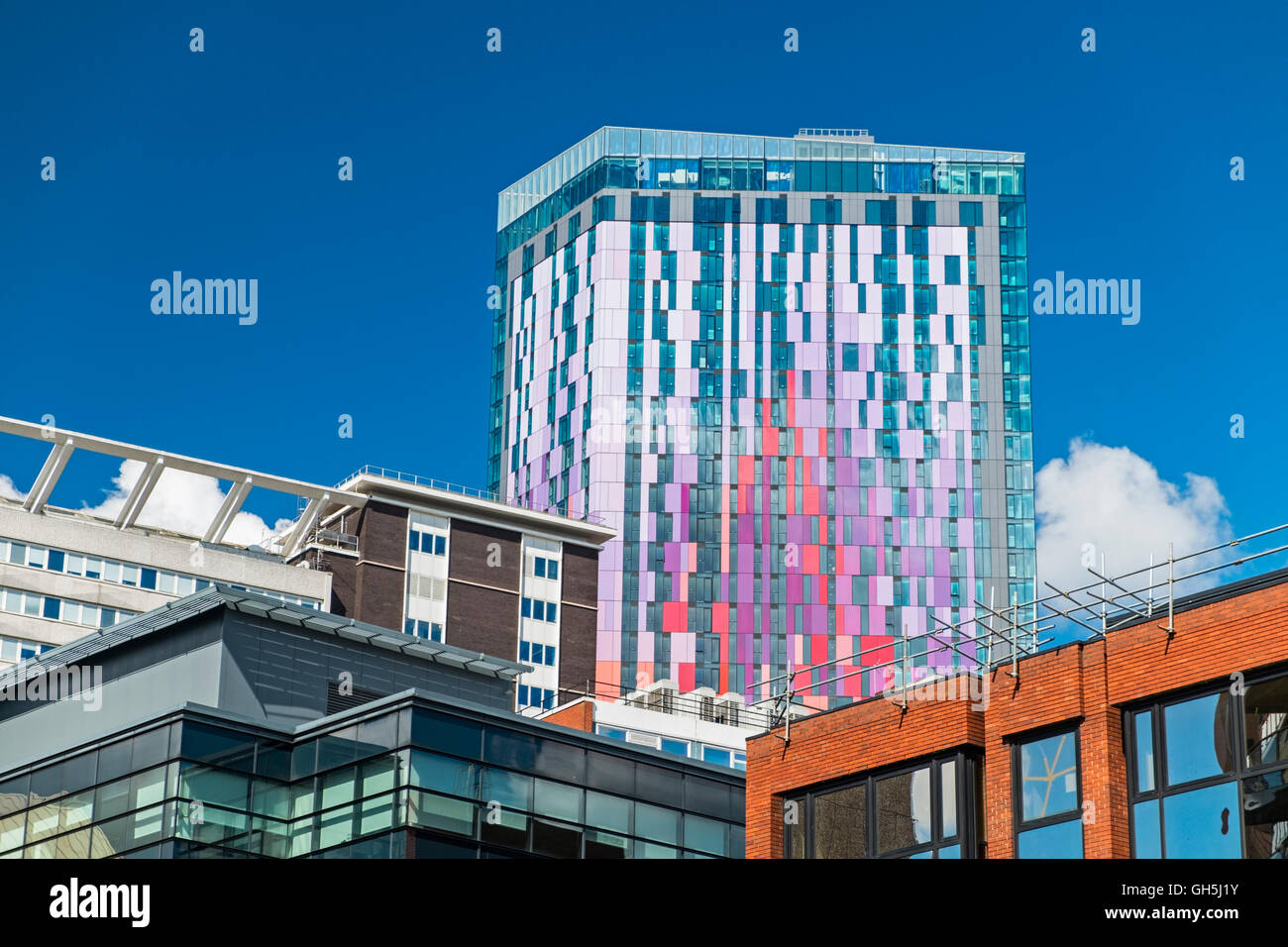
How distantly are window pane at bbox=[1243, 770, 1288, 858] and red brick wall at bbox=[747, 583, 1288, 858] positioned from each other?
1720 mm

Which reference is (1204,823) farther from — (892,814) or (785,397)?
(785,397)

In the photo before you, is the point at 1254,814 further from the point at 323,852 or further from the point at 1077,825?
the point at 323,852

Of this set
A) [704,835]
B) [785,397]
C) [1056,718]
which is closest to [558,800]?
[704,835]

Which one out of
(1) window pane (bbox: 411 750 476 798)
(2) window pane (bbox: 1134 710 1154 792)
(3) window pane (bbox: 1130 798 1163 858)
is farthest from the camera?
(1) window pane (bbox: 411 750 476 798)

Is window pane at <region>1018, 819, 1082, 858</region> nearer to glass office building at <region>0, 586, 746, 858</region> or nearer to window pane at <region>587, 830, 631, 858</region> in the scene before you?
glass office building at <region>0, 586, 746, 858</region>

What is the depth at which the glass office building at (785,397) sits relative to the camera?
467ft

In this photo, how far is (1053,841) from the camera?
30.0 meters

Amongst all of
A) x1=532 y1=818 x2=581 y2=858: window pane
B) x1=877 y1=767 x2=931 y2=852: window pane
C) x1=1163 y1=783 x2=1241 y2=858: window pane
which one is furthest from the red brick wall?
x1=532 y1=818 x2=581 y2=858: window pane

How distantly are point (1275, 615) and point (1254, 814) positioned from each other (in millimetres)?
2958

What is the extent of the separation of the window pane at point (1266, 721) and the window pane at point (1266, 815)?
290 mm

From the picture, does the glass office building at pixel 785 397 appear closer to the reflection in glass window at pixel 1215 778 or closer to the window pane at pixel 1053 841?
the window pane at pixel 1053 841

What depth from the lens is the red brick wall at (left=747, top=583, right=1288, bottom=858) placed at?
28078 millimetres

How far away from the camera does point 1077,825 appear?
1165 inches
